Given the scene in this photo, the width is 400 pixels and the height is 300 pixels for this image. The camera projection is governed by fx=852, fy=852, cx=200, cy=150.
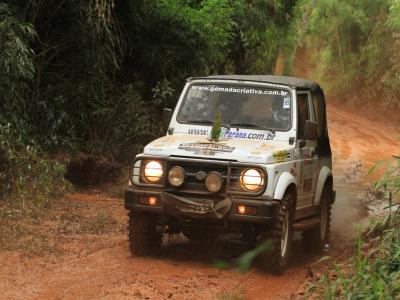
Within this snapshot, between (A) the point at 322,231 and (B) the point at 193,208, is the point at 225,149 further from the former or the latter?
(A) the point at 322,231

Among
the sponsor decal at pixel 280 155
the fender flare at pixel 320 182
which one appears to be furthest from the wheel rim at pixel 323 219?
the sponsor decal at pixel 280 155

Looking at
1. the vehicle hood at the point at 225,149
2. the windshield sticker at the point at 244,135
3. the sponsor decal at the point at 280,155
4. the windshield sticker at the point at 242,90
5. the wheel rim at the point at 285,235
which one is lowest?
the wheel rim at the point at 285,235

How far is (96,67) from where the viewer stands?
43.0 feet

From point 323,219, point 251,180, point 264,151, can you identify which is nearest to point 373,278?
point 251,180

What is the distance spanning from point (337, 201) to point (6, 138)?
616 centimetres

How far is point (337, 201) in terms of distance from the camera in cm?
1457

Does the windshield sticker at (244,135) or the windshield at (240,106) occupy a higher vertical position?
the windshield at (240,106)

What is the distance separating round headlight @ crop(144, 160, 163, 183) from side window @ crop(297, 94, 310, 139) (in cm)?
165

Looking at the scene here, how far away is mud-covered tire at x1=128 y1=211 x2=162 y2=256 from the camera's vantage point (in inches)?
326

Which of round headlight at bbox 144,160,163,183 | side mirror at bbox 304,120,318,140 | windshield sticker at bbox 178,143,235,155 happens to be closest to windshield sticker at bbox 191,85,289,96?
side mirror at bbox 304,120,318,140

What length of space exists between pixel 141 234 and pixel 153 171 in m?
0.67

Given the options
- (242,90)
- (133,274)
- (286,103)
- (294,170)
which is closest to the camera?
(133,274)

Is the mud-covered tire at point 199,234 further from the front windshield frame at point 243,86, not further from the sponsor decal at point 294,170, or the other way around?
the front windshield frame at point 243,86

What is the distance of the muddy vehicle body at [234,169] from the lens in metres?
7.83
